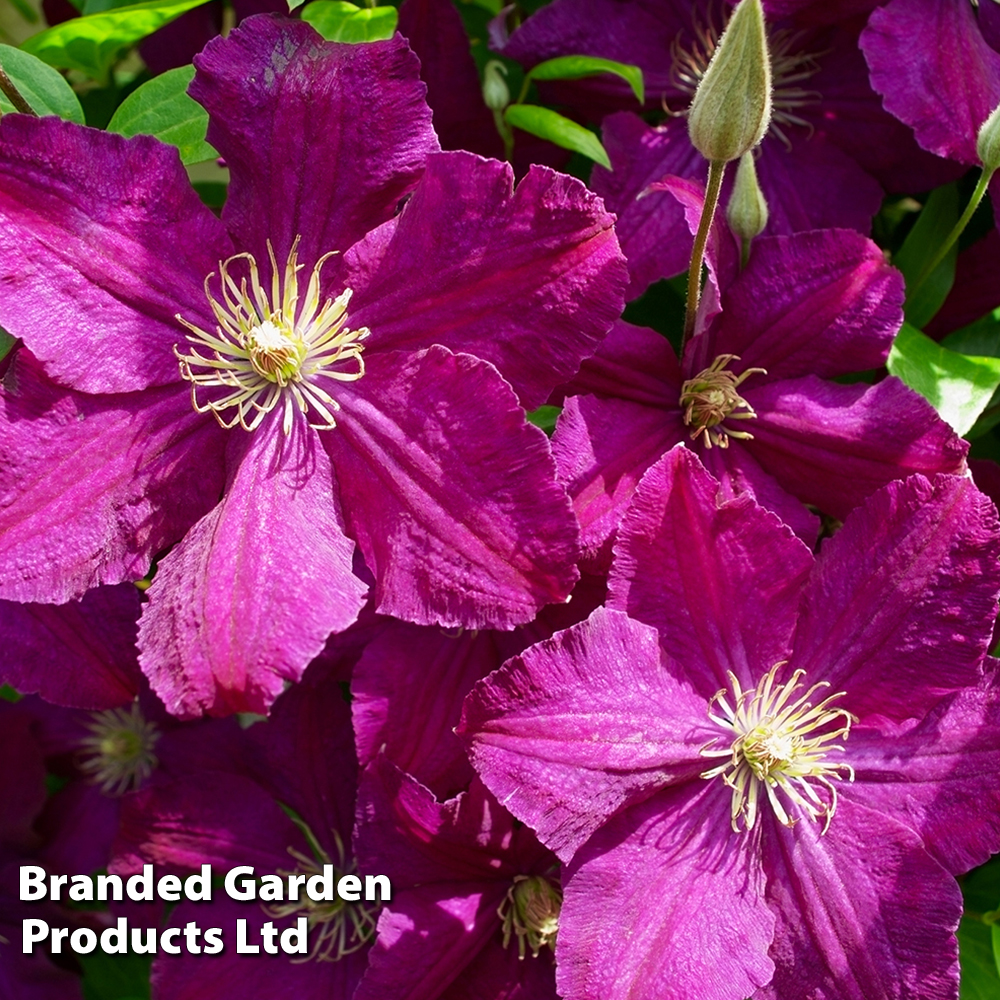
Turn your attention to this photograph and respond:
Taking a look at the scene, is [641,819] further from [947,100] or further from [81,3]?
[81,3]

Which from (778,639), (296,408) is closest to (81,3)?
(296,408)

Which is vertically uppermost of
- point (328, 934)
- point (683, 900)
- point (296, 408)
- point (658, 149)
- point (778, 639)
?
point (658, 149)

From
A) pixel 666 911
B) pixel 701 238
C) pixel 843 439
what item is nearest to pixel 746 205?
pixel 701 238

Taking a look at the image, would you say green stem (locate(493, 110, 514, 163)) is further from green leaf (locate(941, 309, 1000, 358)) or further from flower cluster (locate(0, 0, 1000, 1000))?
green leaf (locate(941, 309, 1000, 358))

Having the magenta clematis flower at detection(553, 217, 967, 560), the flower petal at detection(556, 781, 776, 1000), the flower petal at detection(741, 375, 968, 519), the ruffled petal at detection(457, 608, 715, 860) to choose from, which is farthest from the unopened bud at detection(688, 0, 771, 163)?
the flower petal at detection(556, 781, 776, 1000)

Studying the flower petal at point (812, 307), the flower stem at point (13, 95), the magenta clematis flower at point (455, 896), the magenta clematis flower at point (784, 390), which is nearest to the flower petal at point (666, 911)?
the magenta clematis flower at point (455, 896)

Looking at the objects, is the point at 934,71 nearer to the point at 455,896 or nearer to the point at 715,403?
the point at 715,403
